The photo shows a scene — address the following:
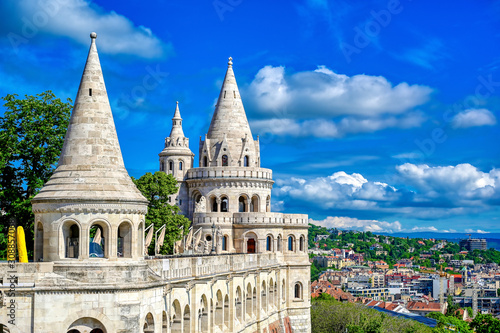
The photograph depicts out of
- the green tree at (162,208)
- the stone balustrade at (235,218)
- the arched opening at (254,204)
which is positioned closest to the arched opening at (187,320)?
the green tree at (162,208)

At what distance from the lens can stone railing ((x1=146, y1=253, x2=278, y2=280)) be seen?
33500mm

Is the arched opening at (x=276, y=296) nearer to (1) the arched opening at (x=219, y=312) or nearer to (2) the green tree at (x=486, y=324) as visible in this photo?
(1) the arched opening at (x=219, y=312)

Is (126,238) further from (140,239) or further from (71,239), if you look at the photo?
(71,239)

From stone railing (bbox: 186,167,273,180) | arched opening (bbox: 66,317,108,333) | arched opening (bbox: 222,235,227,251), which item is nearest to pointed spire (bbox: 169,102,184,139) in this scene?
stone railing (bbox: 186,167,273,180)

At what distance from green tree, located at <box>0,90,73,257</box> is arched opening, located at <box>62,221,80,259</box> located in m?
15.6

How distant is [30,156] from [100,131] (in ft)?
55.8

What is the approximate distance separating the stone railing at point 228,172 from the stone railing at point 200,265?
36.8 feet

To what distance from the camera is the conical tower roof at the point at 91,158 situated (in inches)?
1188

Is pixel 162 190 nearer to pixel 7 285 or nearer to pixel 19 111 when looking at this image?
pixel 19 111

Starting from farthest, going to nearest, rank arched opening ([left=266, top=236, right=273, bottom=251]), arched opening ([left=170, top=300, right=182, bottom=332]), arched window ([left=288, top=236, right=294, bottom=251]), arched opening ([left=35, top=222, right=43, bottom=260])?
arched window ([left=288, top=236, right=294, bottom=251])
arched opening ([left=266, top=236, right=273, bottom=251])
arched opening ([left=170, top=300, right=182, bottom=332])
arched opening ([left=35, top=222, right=43, bottom=260])

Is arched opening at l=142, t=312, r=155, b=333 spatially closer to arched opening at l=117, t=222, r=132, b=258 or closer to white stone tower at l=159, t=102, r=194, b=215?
arched opening at l=117, t=222, r=132, b=258

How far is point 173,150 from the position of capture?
70188 mm

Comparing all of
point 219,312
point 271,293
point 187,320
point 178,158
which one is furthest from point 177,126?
point 187,320

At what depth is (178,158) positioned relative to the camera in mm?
69938
